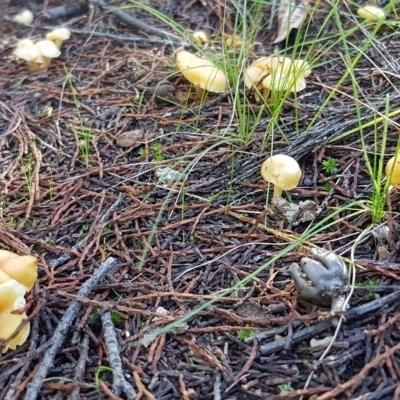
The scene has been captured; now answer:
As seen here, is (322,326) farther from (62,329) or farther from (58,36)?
(58,36)

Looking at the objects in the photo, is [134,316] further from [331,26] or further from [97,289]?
[331,26]

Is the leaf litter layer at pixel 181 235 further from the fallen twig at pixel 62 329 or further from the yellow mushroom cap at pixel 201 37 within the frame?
the yellow mushroom cap at pixel 201 37

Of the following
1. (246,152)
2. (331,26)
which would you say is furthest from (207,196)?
(331,26)

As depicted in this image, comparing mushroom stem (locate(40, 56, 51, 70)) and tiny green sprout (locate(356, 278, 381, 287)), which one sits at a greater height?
tiny green sprout (locate(356, 278, 381, 287))

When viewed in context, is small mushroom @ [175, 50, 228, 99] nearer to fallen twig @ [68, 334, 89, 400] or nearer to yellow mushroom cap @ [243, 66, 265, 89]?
yellow mushroom cap @ [243, 66, 265, 89]

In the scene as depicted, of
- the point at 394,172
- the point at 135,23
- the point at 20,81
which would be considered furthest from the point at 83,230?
the point at 135,23

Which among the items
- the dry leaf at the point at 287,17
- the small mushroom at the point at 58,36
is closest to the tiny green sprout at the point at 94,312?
the dry leaf at the point at 287,17

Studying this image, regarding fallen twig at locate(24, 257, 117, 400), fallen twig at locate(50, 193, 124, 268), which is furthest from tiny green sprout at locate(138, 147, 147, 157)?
fallen twig at locate(24, 257, 117, 400)
